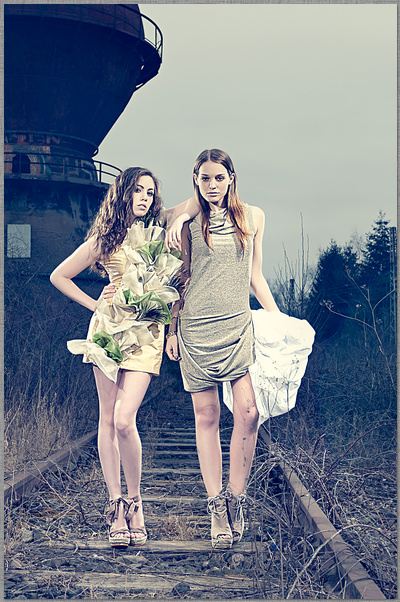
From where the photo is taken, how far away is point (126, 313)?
309 centimetres

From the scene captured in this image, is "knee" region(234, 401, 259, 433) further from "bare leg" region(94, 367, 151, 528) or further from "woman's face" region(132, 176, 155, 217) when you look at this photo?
"woman's face" region(132, 176, 155, 217)

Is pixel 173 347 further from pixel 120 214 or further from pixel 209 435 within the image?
pixel 120 214

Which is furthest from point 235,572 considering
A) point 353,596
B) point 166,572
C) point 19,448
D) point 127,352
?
point 19,448

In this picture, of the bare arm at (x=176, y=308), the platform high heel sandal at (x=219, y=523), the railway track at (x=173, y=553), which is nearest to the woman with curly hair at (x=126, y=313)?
the bare arm at (x=176, y=308)

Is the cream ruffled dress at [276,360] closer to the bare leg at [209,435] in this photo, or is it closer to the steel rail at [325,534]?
the bare leg at [209,435]

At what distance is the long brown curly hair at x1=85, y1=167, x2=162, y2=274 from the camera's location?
3.23 metres

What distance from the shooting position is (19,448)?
4.93m

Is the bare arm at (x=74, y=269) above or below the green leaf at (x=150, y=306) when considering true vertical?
above

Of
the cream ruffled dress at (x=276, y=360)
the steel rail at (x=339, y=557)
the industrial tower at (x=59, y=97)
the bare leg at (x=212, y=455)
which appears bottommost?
the steel rail at (x=339, y=557)

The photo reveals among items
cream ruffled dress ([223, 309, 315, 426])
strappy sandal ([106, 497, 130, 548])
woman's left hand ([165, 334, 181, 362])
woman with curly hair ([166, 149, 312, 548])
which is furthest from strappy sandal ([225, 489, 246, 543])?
woman's left hand ([165, 334, 181, 362])

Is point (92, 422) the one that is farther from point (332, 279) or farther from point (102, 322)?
point (332, 279)

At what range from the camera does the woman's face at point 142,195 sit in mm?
3199

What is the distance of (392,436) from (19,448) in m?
3.05

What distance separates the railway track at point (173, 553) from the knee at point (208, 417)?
0.28m
